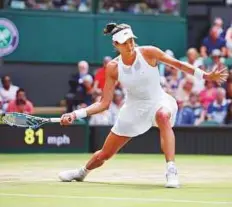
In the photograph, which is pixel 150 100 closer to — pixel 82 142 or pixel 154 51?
pixel 154 51

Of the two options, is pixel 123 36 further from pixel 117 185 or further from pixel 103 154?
pixel 117 185

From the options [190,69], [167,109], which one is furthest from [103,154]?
[190,69]

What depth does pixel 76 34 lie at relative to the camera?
73.5ft

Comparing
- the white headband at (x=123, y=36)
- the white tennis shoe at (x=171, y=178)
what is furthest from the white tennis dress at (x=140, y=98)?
the white tennis shoe at (x=171, y=178)

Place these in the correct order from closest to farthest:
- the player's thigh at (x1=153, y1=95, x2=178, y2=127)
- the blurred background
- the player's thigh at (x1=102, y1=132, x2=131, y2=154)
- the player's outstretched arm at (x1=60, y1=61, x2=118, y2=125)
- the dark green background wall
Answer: the player's thigh at (x1=153, y1=95, x2=178, y2=127)
the player's outstretched arm at (x1=60, y1=61, x2=118, y2=125)
the player's thigh at (x1=102, y1=132, x2=131, y2=154)
the blurred background
the dark green background wall

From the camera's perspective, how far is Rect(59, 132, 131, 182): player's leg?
408 inches

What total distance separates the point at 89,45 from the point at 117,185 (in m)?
12.6

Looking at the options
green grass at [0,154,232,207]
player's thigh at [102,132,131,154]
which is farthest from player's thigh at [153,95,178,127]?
green grass at [0,154,232,207]

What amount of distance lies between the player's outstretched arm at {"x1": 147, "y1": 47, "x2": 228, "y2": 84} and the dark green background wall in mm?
11813

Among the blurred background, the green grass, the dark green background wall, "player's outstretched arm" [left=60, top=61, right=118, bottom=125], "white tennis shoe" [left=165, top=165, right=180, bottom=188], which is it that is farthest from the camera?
the dark green background wall

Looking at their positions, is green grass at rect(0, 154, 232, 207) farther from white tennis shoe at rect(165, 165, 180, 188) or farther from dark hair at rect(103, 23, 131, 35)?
dark hair at rect(103, 23, 131, 35)

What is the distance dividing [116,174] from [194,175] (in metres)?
1.08

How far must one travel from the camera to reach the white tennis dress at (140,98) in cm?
1009

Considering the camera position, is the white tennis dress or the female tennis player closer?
the female tennis player
